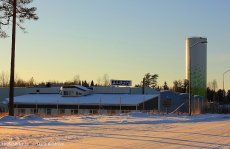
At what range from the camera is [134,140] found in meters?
13.3

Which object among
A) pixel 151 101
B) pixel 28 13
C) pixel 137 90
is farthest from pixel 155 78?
pixel 28 13

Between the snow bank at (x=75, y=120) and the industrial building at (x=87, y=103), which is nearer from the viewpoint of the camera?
the snow bank at (x=75, y=120)

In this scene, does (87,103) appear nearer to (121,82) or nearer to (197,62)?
(121,82)

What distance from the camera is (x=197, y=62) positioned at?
77750 mm

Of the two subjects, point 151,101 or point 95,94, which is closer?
point 151,101

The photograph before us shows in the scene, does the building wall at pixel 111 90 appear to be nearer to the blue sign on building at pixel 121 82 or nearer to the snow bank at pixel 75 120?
the blue sign on building at pixel 121 82

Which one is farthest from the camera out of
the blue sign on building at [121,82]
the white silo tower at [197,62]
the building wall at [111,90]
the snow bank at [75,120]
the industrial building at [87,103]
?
the white silo tower at [197,62]

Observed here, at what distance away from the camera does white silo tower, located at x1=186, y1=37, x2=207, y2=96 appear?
7738cm

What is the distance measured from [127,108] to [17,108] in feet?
62.9

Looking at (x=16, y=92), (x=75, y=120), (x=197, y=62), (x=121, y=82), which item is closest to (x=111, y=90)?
(x=121, y=82)

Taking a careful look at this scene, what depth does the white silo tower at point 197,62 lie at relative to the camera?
3046 inches

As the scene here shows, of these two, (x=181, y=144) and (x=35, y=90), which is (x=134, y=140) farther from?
(x=35, y=90)

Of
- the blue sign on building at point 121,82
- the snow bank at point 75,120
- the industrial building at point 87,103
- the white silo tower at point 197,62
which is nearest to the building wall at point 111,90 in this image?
the industrial building at point 87,103

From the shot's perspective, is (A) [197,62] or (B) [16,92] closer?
(B) [16,92]
